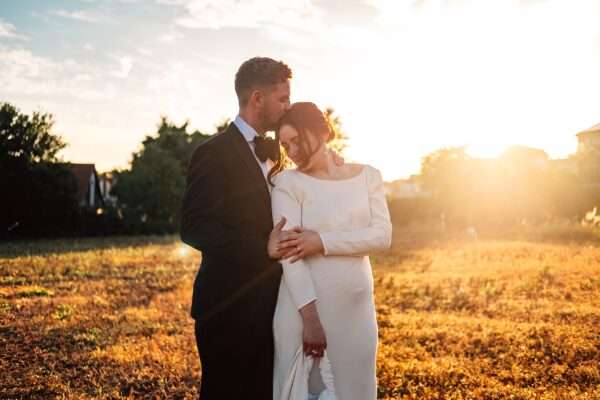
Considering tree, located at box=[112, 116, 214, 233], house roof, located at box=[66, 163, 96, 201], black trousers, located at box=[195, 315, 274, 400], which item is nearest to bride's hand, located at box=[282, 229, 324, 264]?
black trousers, located at box=[195, 315, 274, 400]

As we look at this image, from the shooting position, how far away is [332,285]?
10.4 ft

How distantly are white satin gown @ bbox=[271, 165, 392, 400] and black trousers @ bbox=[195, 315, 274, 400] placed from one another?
4.7 inches

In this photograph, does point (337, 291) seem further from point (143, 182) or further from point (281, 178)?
point (143, 182)

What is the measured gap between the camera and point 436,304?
10.9 meters

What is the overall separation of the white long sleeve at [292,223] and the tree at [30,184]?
124 ft

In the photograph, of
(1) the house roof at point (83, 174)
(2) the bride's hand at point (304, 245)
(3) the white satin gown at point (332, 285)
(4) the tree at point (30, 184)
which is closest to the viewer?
(2) the bride's hand at point (304, 245)

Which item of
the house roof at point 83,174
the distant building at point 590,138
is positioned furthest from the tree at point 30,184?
the distant building at point 590,138

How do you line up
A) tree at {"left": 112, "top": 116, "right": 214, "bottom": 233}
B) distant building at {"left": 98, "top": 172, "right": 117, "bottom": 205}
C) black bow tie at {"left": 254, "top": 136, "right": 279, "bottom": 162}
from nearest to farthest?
black bow tie at {"left": 254, "top": 136, "right": 279, "bottom": 162}
tree at {"left": 112, "top": 116, "right": 214, "bottom": 233}
distant building at {"left": 98, "top": 172, "right": 117, "bottom": 205}

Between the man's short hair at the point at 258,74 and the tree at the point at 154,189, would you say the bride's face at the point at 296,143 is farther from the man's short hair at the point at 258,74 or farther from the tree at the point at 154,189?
the tree at the point at 154,189

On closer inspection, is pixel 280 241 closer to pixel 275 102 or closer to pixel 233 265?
pixel 233 265

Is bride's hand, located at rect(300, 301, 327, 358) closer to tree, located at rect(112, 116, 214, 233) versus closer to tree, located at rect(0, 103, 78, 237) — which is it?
tree, located at rect(0, 103, 78, 237)

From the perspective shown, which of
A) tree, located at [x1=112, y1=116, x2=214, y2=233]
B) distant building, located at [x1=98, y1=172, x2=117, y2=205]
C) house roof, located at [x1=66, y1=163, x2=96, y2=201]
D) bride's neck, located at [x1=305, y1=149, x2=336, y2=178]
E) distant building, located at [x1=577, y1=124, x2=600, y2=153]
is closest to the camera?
bride's neck, located at [x1=305, y1=149, x2=336, y2=178]

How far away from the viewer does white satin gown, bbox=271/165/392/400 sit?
10.2ft

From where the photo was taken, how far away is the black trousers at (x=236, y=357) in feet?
10.9
